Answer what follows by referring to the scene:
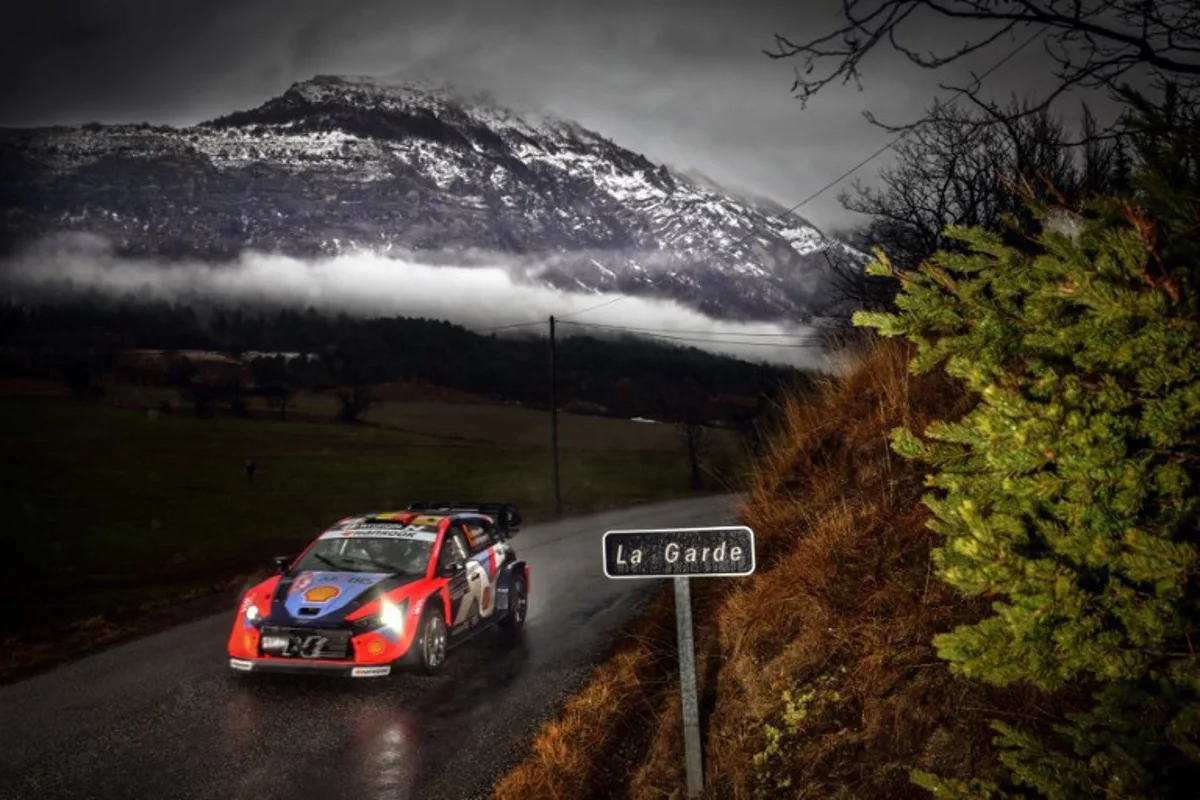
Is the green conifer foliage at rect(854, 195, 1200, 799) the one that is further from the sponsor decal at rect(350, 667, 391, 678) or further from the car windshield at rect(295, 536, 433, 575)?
the car windshield at rect(295, 536, 433, 575)

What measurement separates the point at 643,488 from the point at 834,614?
5853 cm

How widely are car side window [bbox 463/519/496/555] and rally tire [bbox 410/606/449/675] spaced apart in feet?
5.12

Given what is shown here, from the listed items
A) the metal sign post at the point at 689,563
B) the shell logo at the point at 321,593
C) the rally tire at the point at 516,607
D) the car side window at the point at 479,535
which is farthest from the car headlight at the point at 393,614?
the metal sign post at the point at 689,563

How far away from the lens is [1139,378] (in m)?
2.42

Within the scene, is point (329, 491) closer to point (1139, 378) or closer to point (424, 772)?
point (424, 772)

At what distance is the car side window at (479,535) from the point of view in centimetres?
1079

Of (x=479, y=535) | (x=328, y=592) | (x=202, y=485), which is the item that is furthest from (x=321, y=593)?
(x=202, y=485)

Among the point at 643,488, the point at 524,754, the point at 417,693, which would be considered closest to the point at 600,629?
the point at 417,693

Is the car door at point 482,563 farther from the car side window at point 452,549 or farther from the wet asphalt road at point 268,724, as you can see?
the wet asphalt road at point 268,724

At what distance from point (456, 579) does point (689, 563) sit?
569cm

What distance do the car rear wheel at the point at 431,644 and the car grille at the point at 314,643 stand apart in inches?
28.5

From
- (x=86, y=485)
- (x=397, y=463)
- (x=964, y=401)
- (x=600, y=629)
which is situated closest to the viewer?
(x=964, y=401)

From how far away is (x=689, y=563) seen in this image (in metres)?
4.59

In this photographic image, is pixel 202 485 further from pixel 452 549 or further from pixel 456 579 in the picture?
pixel 456 579
